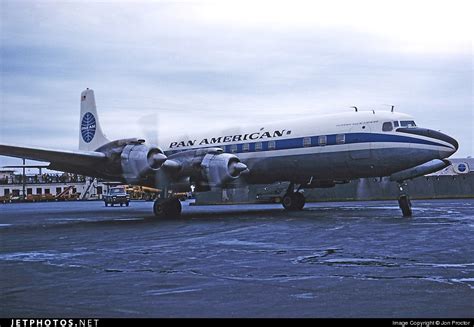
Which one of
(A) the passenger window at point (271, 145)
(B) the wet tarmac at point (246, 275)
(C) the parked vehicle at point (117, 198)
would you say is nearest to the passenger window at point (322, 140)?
(A) the passenger window at point (271, 145)

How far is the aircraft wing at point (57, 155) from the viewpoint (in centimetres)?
2277

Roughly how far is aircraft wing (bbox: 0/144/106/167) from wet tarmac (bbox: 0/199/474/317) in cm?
784

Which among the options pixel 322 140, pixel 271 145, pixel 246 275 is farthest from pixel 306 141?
pixel 246 275

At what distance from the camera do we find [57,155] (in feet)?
79.3

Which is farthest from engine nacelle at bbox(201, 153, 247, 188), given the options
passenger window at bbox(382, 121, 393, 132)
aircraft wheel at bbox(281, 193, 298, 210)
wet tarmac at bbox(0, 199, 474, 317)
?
wet tarmac at bbox(0, 199, 474, 317)

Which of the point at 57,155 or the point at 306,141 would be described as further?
the point at 306,141

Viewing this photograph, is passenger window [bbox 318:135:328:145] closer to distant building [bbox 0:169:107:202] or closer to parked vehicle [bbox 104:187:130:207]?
parked vehicle [bbox 104:187:130:207]

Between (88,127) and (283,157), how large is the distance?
11915mm

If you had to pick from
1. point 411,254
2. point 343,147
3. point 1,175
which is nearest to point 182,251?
point 411,254

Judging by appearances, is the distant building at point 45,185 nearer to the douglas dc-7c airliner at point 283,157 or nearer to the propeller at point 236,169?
the douglas dc-7c airliner at point 283,157

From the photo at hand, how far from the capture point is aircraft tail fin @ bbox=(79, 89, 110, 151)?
30.9m

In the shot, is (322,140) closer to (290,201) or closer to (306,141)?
(306,141)

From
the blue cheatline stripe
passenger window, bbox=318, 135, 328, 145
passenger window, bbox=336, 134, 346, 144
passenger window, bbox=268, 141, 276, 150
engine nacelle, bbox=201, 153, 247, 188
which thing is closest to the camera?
the blue cheatline stripe

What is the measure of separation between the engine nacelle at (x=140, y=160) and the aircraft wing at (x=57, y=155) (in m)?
1.38
